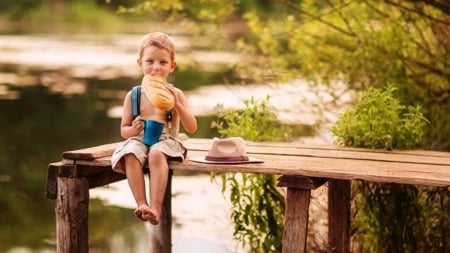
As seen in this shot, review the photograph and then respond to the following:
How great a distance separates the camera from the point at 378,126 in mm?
6852

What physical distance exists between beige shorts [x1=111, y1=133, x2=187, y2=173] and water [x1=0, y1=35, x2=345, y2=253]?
2510 mm

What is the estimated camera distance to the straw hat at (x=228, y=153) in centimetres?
606

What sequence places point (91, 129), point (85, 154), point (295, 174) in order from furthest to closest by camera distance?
point (91, 129) → point (85, 154) → point (295, 174)

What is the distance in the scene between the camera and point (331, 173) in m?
5.71

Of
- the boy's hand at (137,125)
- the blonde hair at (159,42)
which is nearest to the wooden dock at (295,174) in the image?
the boy's hand at (137,125)

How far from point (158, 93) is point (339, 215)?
1537 mm

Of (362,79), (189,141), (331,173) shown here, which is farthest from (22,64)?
(331,173)

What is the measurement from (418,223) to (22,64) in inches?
752

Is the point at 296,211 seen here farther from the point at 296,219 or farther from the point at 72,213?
the point at 72,213

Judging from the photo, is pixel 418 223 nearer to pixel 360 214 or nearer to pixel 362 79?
pixel 360 214

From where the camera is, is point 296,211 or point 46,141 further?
point 46,141

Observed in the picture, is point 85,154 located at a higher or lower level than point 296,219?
higher

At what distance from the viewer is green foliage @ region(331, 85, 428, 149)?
22.5 feet

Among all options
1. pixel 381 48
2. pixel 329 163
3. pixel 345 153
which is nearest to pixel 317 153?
pixel 345 153
